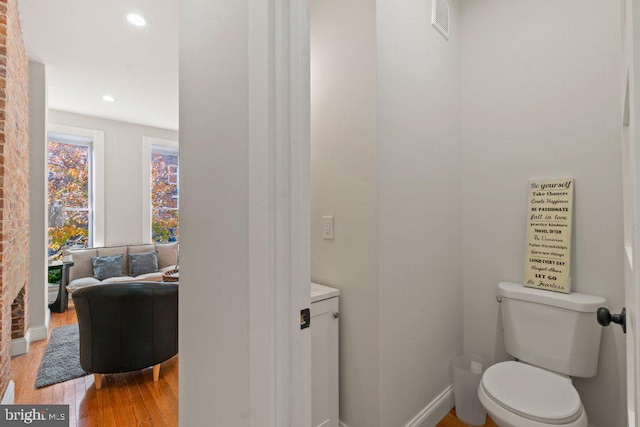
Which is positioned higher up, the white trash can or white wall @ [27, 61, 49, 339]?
white wall @ [27, 61, 49, 339]

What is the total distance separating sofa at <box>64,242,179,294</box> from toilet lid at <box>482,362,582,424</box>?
4.04m

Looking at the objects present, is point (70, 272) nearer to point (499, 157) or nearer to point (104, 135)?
point (104, 135)

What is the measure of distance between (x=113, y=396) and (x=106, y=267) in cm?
272

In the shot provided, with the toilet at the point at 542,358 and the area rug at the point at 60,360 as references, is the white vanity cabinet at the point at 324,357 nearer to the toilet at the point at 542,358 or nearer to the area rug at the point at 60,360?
the toilet at the point at 542,358

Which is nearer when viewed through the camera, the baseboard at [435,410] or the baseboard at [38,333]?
the baseboard at [435,410]

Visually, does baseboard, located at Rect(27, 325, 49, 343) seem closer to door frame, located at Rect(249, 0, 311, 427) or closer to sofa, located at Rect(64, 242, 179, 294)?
sofa, located at Rect(64, 242, 179, 294)

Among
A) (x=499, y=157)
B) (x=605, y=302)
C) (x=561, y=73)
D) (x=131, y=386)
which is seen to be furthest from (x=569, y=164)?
(x=131, y=386)

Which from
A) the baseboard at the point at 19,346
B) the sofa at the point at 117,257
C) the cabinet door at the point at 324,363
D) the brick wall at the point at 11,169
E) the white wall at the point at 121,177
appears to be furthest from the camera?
the white wall at the point at 121,177

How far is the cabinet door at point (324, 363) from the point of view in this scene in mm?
1480

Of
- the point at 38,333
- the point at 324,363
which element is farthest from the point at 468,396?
the point at 38,333

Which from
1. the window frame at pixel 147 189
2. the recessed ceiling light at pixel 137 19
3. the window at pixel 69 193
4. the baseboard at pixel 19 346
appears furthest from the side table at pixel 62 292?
the recessed ceiling light at pixel 137 19

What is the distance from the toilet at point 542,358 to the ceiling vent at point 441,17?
1556 mm

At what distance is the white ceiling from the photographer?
2336 millimetres

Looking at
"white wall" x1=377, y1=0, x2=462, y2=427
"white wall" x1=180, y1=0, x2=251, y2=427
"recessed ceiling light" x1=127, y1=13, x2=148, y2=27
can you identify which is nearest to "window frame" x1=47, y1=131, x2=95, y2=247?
"recessed ceiling light" x1=127, y1=13, x2=148, y2=27
